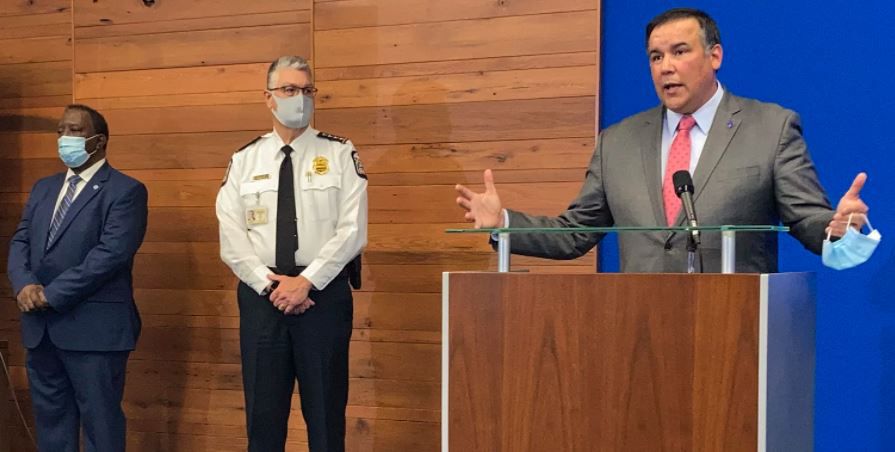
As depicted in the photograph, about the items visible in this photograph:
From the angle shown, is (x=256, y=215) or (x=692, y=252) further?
(x=256, y=215)

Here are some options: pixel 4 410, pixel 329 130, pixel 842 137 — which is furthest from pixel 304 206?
pixel 4 410

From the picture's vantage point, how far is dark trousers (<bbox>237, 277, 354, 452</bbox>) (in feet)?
12.0

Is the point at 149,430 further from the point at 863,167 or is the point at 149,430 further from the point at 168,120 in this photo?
the point at 863,167

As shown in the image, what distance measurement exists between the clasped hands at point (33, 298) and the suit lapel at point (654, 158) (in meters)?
2.45

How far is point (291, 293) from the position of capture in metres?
3.57

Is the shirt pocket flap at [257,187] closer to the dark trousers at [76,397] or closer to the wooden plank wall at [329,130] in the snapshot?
the wooden plank wall at [329,130]

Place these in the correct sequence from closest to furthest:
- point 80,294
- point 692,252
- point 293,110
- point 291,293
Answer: point 692,252 < point 291,293 < point 293,110 < point 80,294

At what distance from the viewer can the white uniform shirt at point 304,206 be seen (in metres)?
3.66

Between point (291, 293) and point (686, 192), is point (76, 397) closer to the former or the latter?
point (291, 293)

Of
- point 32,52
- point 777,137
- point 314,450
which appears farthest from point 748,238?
point 32,52

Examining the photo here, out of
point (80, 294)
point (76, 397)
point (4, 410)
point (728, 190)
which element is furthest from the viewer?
point (4, 410)

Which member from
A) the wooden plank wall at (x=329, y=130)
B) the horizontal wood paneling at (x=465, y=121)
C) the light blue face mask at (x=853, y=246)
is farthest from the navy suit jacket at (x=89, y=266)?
the light blue face mask at (x=853, y=246)

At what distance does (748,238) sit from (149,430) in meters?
3.30

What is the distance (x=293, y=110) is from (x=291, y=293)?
0.69 m
